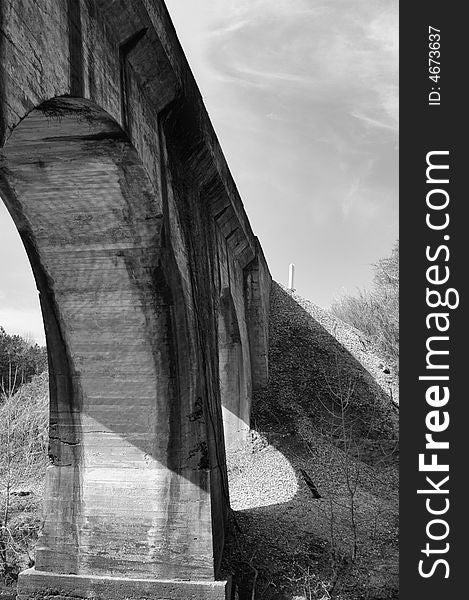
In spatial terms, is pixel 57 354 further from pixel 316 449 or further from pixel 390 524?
pixel 316 449

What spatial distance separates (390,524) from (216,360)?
154 inches

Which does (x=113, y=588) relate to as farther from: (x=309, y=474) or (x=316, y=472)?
(x=316, y=472)

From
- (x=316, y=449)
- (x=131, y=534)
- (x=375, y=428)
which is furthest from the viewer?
(x=375, y=428)

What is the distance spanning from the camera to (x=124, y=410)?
6.60m

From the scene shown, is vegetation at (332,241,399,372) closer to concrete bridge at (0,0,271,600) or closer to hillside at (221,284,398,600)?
hillside at (221,284,398,600)

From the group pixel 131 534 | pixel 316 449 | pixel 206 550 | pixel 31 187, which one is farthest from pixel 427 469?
pixel 316 449

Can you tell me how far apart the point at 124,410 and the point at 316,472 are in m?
6.51

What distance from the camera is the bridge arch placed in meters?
6.16

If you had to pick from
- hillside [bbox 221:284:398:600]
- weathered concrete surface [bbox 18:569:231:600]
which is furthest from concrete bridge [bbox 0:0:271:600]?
hillside [bbox 221:284:398:600]

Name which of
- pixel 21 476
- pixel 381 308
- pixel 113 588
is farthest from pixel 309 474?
pixel 381 308

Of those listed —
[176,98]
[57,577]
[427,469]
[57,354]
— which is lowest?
[57,577]

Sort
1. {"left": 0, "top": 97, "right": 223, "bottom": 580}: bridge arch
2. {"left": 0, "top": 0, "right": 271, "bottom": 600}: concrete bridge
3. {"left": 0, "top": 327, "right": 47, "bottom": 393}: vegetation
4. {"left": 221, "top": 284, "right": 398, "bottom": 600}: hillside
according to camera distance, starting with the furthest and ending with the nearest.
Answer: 1. {"left": 0, "top": 327, "right": 47, "bottom": 393}: vegetation
2. {"left": 221, "top": 284, "right": 398, "bottom": 600}: hillside
3. {"left": 0, "top": 97, "right": 223, "bottom": 580}: bridge arch
4. {"left": 0, "top": 0, "right": 271, "bottom": 600}: concrete bridge

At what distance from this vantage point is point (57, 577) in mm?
6355

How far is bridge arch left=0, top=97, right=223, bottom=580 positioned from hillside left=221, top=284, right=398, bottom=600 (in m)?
1.04
